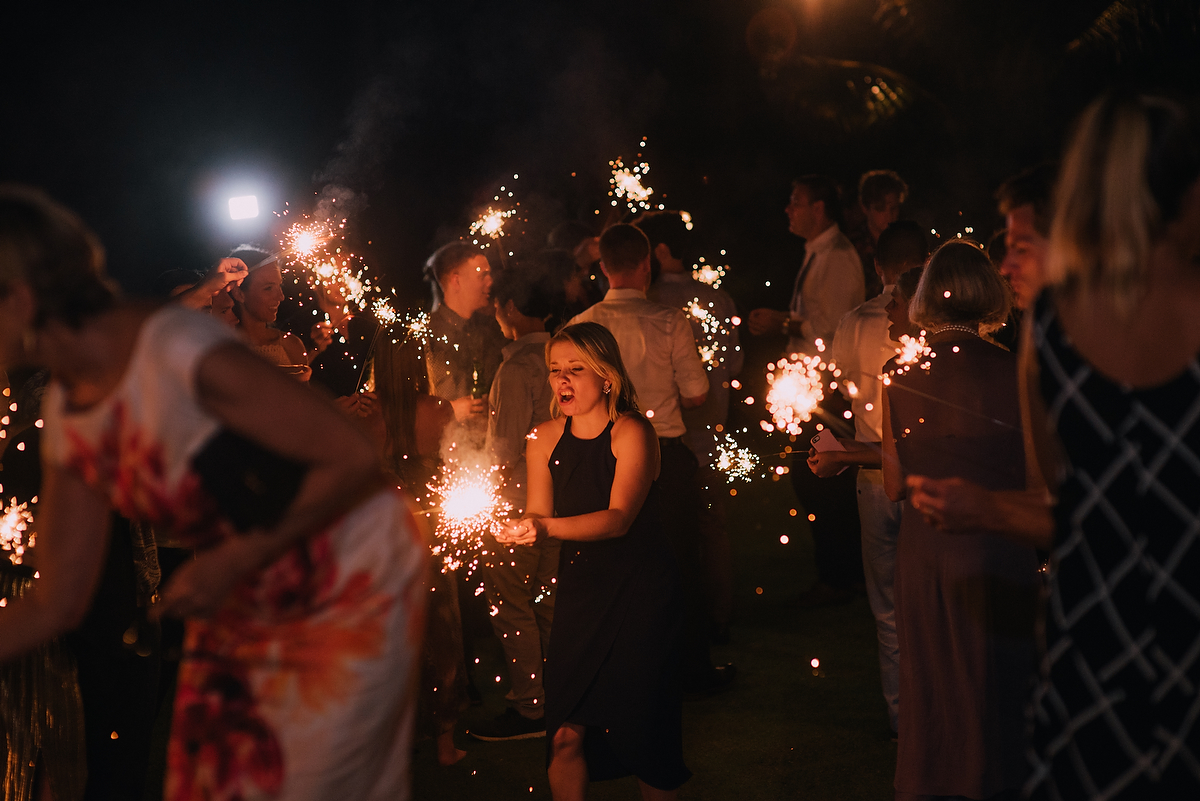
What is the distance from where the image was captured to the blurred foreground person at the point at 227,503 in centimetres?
188

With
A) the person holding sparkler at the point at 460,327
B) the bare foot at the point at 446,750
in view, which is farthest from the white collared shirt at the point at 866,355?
the bare foot at the point at 446,750

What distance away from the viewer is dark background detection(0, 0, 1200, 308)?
1015 cm

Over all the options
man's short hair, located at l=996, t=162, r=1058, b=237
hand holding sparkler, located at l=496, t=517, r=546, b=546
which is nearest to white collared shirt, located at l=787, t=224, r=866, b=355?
hand holding sparkler, located at l=496, t=517, r=546, b=546

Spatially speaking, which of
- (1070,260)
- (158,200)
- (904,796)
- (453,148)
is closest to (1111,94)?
(1070,260)

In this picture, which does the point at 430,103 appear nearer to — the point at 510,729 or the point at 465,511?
the point at 510,729

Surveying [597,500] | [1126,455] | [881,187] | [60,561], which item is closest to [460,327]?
[597,500]

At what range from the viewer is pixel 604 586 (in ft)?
12.3

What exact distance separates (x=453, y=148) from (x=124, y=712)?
7989 mm

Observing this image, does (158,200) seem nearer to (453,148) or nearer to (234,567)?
(453,148)

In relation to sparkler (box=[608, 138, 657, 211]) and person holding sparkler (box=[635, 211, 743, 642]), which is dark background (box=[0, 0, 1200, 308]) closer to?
sparkler (box=[608, 138, 657, 211])

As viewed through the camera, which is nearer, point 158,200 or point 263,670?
point 263,670

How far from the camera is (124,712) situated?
3.77 meters

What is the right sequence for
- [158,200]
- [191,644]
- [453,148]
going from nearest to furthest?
[191,644], [453,148], [158,200]

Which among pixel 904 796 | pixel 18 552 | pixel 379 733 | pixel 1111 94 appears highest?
pixel 1111 94
